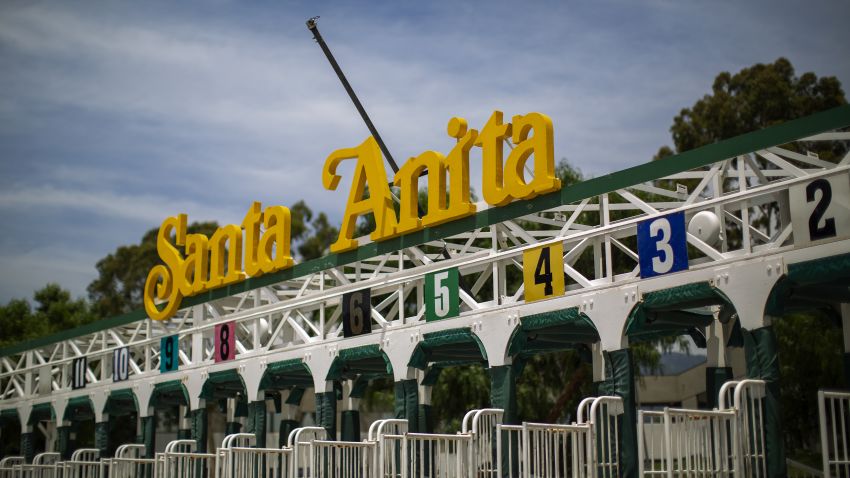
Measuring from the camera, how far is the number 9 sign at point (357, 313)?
21109 mm

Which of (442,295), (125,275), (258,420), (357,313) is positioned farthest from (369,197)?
(125,275)

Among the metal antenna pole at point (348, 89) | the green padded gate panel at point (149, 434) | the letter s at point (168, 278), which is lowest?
the green padded gate panel at point (149, 434)

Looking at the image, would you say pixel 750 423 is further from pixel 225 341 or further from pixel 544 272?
pixel 225 341

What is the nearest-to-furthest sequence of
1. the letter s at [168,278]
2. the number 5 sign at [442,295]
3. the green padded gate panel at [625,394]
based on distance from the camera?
the green padded gate panel at [625,394], the number 5 sign at [442,295], the letter s at [168,278]

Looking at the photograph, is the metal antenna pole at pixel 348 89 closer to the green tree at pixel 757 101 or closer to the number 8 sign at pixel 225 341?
the number 8 sign at pixel 225 341

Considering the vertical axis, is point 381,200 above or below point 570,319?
above

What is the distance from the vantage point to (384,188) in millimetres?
20906

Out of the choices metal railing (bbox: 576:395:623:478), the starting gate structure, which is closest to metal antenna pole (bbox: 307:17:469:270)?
the starting gate structure

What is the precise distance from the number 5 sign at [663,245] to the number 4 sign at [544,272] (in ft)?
5.44

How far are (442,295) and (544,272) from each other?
2.67m

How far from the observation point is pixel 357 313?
21.4m

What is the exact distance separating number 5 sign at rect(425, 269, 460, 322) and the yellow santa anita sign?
1058 millimetres

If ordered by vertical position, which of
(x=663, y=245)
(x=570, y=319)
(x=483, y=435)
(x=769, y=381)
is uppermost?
(x=663, y=245)

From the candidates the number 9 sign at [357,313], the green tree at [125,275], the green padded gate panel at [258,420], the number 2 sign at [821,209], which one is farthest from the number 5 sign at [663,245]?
the green tree at [125,275]
